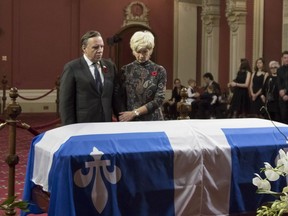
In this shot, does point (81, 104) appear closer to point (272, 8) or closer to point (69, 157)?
point (69, 157)

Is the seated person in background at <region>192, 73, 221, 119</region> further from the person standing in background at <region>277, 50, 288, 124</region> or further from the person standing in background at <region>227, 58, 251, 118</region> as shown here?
the person standing in background at <region>277, 50, 288, 124</region>

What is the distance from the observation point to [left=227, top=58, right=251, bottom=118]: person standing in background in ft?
36.4

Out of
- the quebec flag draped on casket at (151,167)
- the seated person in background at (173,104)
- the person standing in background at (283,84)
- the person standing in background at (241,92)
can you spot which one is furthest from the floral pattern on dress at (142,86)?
the seated person in background at (173,104)

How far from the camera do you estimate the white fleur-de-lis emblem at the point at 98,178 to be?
3.21m

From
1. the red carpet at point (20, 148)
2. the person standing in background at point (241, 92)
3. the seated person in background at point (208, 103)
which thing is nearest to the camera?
the red carpet at point (20, 148)

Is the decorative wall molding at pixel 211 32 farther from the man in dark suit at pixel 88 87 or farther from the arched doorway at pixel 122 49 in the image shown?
the man in dark suit at pixel 88 87

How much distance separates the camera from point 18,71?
50.5ft

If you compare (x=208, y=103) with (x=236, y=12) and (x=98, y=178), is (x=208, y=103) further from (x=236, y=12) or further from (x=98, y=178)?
(x=98, y=178)

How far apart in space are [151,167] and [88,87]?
828 millimetres

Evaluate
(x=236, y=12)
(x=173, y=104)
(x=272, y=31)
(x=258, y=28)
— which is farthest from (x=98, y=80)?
(x=236, y=12)

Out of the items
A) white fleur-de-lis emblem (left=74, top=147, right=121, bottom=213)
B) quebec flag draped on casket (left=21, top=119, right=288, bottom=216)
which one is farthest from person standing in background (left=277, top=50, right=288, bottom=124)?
white fleur-de-lis emblem (left=74, top=147, right=121, bottom=213)

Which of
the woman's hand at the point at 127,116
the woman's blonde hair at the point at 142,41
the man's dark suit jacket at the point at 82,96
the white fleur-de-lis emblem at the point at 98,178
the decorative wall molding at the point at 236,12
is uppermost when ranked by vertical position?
the decorative wall molding at the point at 236,12

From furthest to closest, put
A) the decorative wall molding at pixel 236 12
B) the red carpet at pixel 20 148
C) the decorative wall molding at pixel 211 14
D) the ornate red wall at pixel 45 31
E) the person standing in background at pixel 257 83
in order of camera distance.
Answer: the decorative wall molding at pixel 211 14 → the ornate red wall at pixel 45 31 → the decorative wall molding at pixel 236 12 → the person standing in background at pixel 257 83 → the red carpet at pixel 20 148

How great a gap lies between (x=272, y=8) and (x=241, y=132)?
9.54m
